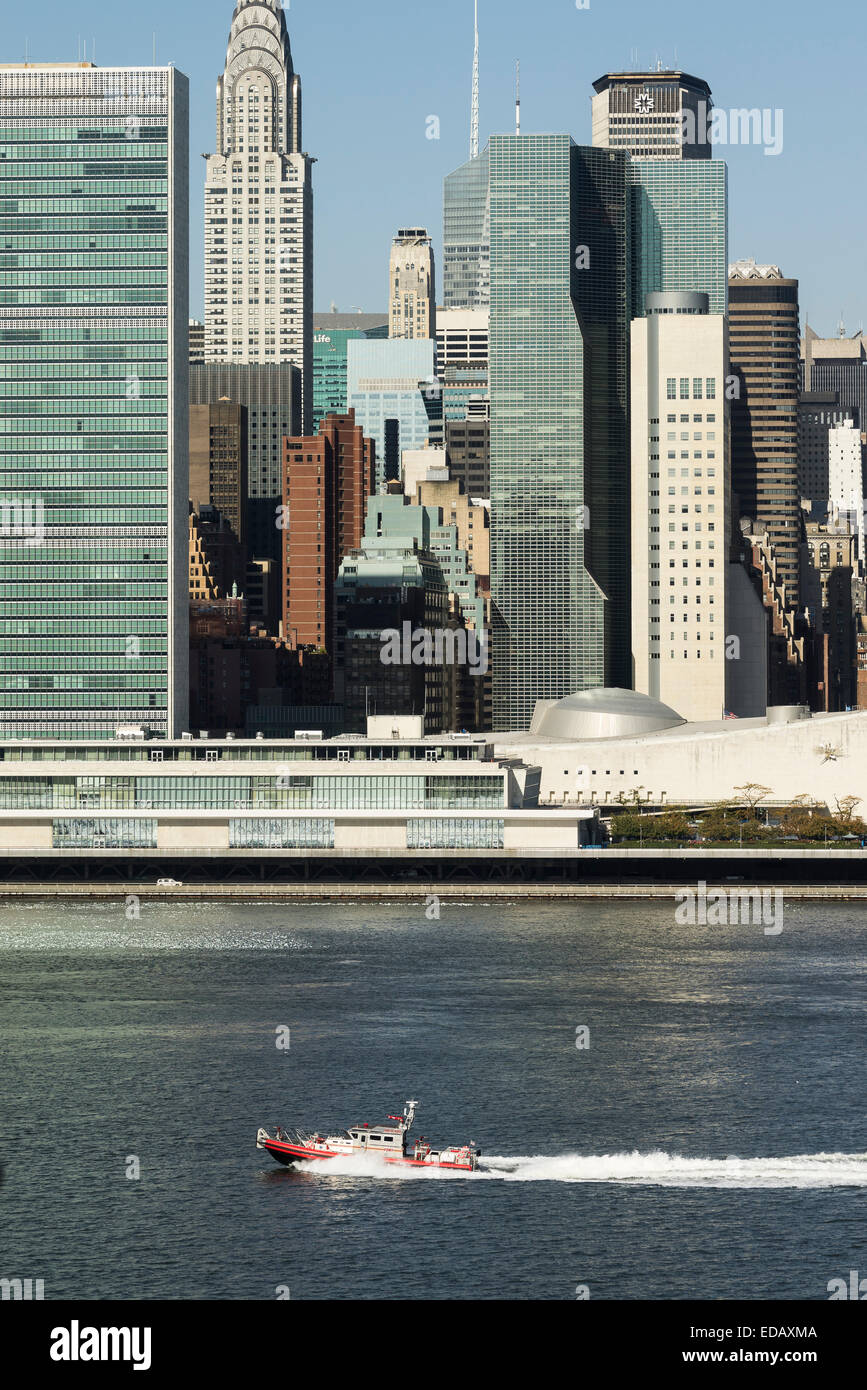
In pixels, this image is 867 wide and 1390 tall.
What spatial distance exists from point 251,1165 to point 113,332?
426ft

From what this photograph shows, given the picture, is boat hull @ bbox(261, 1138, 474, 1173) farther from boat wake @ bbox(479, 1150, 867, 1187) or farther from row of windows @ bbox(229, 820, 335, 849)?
row of windows @ bbox(229, 820, 335, 849)

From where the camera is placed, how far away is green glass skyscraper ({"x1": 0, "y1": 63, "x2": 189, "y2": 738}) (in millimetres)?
186000

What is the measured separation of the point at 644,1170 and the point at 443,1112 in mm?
9064

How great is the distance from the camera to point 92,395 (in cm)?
18675

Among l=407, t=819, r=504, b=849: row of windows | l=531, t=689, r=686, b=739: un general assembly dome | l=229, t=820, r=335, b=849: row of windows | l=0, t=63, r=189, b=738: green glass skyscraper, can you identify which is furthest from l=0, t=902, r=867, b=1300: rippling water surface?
l=531, t=689, r=686, b=739: un general assembly dome

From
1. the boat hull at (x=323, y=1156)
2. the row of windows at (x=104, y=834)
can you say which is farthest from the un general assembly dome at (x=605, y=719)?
the boat hull at (x=323, y=1156)

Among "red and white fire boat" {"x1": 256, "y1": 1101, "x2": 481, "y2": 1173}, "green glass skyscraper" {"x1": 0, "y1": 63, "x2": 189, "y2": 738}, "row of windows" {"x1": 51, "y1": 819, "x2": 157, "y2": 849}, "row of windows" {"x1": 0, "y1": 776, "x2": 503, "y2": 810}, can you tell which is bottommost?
"row of windows" {"x1": 51, "y1": 819, "x2": 157, "y2": 849}

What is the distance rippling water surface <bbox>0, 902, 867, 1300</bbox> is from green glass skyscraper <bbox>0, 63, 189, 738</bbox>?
78.4m

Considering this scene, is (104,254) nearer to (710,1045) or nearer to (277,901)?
(277,901)

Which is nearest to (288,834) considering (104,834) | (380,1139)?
(104,834)

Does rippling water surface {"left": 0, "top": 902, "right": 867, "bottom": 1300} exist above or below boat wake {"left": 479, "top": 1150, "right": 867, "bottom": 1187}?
below

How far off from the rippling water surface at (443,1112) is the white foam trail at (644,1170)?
0.12 meters
